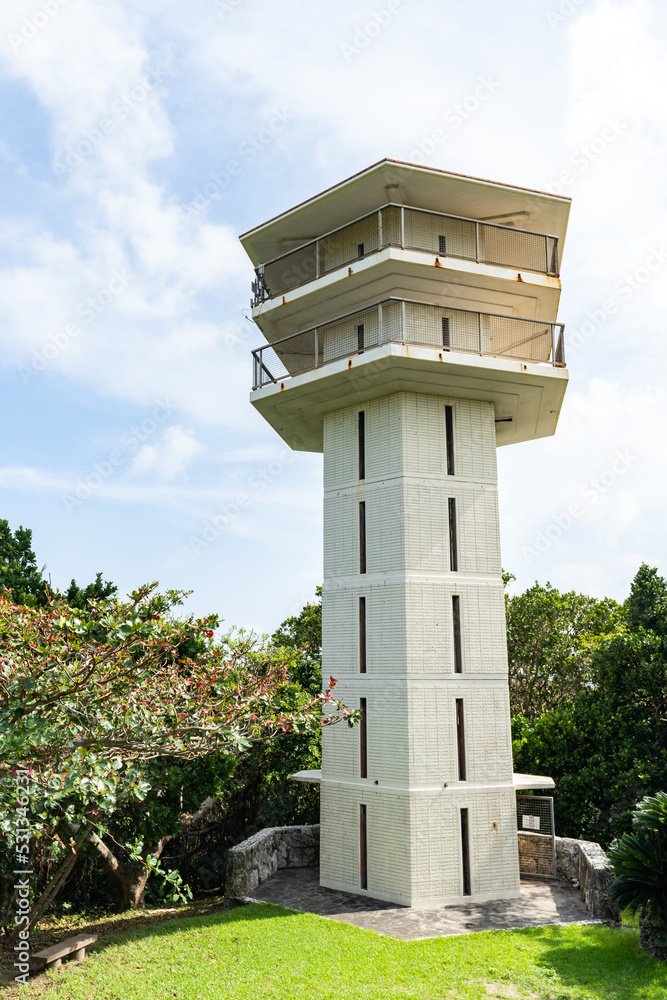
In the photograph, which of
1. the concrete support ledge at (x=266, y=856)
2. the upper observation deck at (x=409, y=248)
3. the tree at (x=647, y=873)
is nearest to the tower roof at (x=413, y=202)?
the upper observation deck at (x=409, y=248)

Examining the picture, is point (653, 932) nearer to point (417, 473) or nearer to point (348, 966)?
point (348, 966)

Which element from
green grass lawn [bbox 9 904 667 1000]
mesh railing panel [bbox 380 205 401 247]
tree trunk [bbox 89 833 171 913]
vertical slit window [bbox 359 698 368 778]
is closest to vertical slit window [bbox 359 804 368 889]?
vertical slit window [bbox 359 698 368 778]

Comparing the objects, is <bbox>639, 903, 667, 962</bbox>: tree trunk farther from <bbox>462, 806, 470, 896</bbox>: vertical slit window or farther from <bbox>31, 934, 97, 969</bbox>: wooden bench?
<bbox>31, 934, 97, 969</bbox>: wooden bench

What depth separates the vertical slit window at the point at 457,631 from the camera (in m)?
14.2

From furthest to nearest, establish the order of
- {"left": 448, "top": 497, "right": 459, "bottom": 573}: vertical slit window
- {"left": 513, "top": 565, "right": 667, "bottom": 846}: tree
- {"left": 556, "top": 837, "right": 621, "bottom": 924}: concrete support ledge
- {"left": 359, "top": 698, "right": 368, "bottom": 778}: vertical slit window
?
{"left": 513, "top": 565, "right": 667, "bottom": 846}: tree, {"left": 448, "top": 497, "right": 459, "bottom": 573}: vertical slit window, {"left": 359, "top": 698, "right": 368, "bottom": 778}: vertical slit window, {"left": 556, "top": 837, "right": 621, "bottom": 924}: concrete support ledge

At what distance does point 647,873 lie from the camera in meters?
10.2

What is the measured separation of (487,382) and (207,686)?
866cm

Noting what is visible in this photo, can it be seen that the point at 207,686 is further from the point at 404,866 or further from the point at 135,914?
the point at 135,914

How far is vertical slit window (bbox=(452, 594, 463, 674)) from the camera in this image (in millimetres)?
14195

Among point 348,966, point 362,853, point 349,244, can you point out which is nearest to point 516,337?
point 349,244

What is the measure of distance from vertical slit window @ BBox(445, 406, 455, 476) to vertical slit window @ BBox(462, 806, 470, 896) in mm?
6780

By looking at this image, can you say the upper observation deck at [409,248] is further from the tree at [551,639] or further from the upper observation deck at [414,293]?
the tree at [551,639]

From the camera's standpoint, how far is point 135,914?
14.6 metres

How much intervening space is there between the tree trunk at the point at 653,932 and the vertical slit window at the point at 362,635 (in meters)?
6.22
